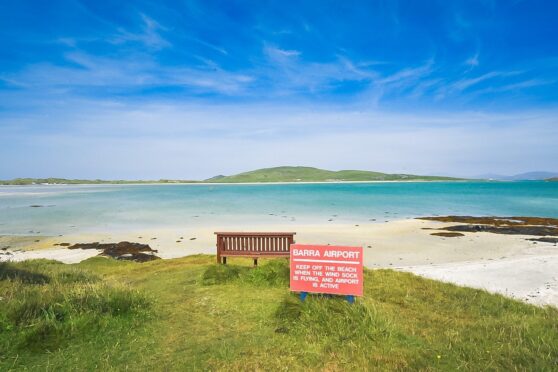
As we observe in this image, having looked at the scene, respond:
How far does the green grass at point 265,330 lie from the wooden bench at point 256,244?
9.32 feet

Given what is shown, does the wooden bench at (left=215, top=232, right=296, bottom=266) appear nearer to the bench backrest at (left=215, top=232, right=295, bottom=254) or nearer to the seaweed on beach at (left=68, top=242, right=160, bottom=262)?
the bench backrest at (left=215, top=232, right=295, bottom=254)

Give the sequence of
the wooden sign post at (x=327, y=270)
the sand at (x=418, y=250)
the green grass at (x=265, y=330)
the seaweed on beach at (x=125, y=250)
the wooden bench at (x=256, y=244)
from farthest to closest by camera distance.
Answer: the seaweed on beach at (x=125, y=250), the wooden bench at (x=256, y=244), the sand at (x=418, y=250), the wooden sign post at (x=327, y=270), the green grass at (x=265, y=330)

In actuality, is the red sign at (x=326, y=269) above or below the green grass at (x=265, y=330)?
above

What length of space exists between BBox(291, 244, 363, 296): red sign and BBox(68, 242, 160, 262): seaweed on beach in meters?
12.6

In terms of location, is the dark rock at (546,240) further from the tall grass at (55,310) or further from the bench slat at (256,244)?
the tall grass at (55,310)

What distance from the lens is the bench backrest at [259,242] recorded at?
11125mm

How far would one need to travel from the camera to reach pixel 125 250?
1895cm

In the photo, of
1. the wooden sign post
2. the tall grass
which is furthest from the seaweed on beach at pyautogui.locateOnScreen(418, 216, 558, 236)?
the tall grass

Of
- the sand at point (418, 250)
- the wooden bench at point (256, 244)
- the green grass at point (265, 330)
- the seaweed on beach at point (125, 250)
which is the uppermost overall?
the wooden bench at point (256, 244)

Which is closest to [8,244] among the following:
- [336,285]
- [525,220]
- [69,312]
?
[69,312]

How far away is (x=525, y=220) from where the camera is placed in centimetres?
2959

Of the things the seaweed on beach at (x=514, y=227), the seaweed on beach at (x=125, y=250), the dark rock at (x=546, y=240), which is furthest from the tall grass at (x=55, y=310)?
the seaweed on beach at (x=514, y=227)

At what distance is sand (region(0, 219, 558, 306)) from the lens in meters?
10.5

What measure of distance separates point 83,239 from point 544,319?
82.5 feet
